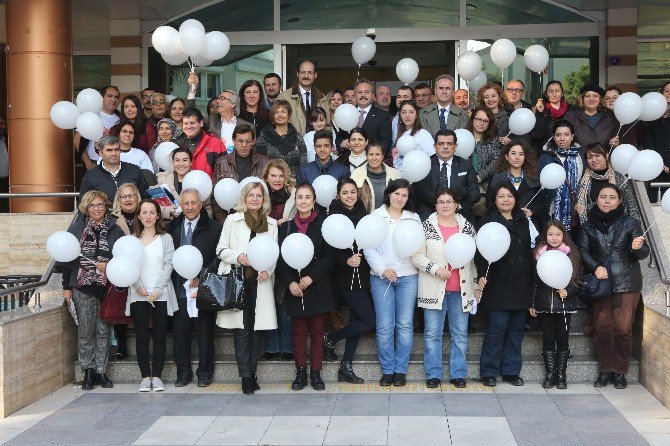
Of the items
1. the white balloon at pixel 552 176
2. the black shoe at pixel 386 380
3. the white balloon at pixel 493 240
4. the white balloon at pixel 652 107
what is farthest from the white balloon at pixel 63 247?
the white balloon at pixel 652 107

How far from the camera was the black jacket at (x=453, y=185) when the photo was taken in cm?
913

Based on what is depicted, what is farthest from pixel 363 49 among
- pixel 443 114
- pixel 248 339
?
pixel 248 339

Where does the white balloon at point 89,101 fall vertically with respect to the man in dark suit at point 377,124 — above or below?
above

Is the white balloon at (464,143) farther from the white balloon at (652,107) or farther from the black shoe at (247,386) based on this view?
Result: the black shoe at (247,386)

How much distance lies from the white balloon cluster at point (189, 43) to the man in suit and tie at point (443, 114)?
7.71 feet

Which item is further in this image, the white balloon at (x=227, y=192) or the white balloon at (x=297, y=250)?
the white balloon at (x=227, y=192)

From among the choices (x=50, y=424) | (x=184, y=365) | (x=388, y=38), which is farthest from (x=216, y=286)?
(x=388, y=38)

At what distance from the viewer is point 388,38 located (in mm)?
14875

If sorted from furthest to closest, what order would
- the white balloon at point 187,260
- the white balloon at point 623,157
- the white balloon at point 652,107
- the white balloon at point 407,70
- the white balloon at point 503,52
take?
the white balloon at point 407,70 < the white balloon at point 503,52 < the white balloon at point 652,107 < the white balloon at point 623,157 < the white balloon at point 187,260

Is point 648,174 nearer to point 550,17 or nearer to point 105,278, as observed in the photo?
point 105,278

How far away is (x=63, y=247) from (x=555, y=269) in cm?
429

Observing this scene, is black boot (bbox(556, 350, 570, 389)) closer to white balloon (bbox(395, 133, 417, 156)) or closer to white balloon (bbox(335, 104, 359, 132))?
white balloon (bbox(395, 133, 417, 156))

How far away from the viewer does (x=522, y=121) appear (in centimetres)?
975

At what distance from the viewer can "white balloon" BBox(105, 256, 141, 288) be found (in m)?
8.11
